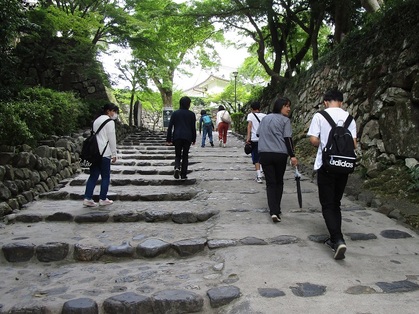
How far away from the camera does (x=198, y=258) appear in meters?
3.83

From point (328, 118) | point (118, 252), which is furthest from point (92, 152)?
point (328, 118)

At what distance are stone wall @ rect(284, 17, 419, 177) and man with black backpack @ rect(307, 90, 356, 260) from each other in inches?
93.1

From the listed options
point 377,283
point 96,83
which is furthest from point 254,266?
point 96,83

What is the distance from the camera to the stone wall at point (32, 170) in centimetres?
540

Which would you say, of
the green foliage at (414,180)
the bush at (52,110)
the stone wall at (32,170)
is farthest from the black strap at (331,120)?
the bush at (52,110)

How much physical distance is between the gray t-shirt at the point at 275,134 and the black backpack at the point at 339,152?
1081 millimetres

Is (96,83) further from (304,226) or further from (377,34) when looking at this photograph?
(304,226)

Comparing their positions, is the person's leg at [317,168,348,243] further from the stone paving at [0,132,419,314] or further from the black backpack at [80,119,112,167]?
the black backpack at [80,119,112,167]

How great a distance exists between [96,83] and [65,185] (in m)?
9.15

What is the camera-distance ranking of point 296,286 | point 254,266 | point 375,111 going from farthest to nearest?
1. point 375,111
2. point 254,266
3. point 296,286

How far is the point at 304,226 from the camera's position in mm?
4457

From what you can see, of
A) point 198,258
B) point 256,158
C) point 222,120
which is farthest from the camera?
point 222,120

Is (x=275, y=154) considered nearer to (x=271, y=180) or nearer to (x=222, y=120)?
(x=271, y=180)

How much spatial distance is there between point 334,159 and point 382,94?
3.75 metres
